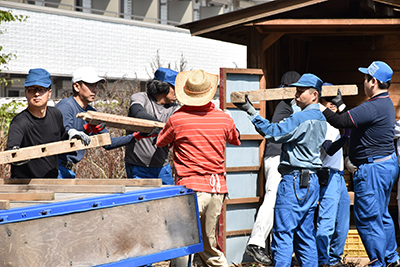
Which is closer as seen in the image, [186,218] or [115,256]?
[115,256]

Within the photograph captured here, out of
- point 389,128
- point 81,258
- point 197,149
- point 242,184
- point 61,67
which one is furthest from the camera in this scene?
point 61,67

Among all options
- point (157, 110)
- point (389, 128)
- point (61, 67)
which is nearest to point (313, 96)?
point (389, 128)

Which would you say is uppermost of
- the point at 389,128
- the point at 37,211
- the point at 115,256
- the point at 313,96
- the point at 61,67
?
the point at 61,67

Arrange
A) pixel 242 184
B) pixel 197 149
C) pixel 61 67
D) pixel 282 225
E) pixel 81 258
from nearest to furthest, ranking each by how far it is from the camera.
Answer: pixel 81 258
pixel 197 149
pixel 282 225
pixel 242 184
pixel 61 67

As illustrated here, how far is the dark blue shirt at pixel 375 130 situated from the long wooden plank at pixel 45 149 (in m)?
2.62

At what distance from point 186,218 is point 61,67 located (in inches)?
544

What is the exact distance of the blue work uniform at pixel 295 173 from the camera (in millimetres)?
4781

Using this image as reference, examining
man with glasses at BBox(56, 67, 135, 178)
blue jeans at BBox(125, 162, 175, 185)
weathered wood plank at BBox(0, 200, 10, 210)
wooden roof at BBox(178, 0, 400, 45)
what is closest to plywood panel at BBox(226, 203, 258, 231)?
blue jeans at BBox(125, 162, 175, 185)

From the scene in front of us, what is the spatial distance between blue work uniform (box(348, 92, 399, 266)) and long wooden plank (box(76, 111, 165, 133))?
2.16 m

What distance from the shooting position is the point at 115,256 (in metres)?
3.43

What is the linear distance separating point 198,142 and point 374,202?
82.7 inches

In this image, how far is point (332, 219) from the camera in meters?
5.63

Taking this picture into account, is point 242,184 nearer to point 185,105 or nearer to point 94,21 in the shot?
point 185,105

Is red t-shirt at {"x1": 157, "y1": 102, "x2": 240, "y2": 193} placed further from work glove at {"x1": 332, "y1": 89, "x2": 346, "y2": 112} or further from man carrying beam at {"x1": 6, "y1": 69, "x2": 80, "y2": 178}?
work glove at {"x1": 332, "y1": 89, "x2": 346, "y2": 112}
